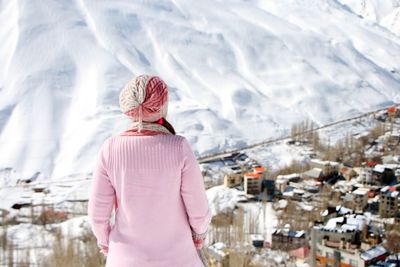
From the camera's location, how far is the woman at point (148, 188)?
2.00 ft

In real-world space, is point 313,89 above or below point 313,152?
above

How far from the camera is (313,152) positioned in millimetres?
7188

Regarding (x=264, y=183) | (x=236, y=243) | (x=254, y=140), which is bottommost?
(x=236, y=243)

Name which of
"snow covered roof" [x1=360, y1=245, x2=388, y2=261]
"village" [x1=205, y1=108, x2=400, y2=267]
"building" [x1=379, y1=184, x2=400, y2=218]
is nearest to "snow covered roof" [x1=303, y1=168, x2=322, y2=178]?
"village" [x1=205, y1=108, x2=400, y2=267]

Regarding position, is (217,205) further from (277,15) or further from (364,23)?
(364,23)

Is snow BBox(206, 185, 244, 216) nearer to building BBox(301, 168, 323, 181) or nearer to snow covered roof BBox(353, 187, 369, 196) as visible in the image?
building BBox(301, 168, 323, 181)

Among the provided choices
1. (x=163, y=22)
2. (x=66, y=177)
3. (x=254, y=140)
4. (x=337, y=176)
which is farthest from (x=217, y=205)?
(x=163, y=22)

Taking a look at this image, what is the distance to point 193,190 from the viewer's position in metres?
0.62

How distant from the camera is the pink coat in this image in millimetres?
611

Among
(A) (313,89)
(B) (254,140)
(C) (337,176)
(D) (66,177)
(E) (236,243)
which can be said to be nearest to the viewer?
(E) (236,243)

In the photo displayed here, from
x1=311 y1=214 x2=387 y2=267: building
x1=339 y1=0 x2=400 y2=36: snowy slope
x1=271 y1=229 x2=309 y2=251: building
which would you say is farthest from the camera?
x1=339 y1=0 x2=400 y2=36: snowy slope

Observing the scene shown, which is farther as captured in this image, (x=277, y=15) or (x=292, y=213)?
(x=277, y=15)

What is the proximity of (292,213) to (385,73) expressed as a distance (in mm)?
9359

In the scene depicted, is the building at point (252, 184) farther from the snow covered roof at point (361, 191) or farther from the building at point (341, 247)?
the building at point (341, 247)
